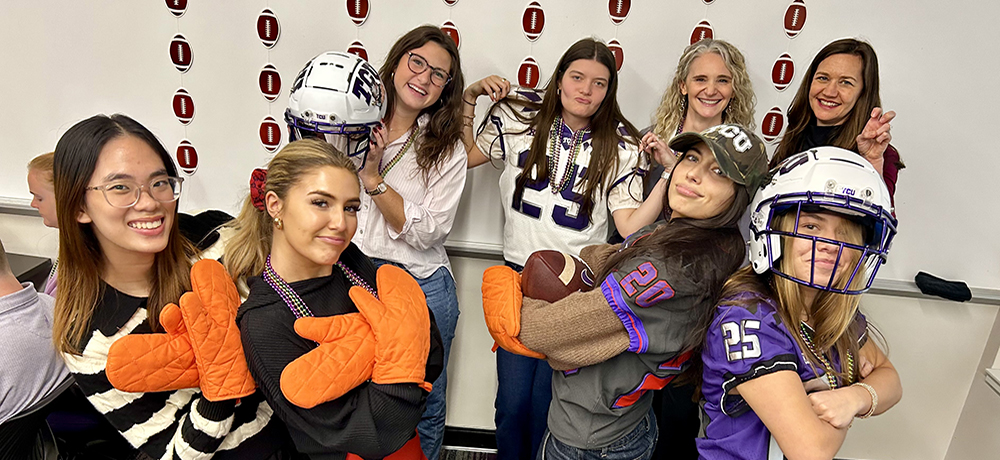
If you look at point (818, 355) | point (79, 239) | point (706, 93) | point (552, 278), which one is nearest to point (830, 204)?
point (818, 355)

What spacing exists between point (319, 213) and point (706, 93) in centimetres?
158

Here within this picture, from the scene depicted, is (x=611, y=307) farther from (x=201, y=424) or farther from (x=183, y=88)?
(x=183, y=88)

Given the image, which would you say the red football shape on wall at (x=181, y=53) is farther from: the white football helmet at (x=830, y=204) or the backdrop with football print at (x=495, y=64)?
the white football helmet at (x=830, y=204)

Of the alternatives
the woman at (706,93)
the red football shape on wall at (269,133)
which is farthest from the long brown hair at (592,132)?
the red football shape on wall at (269,133)

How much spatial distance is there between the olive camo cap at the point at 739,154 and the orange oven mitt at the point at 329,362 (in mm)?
1005

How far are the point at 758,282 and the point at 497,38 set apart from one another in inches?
64.1

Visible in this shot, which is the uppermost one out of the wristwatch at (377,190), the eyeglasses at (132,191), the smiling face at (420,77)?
the smiling face at (420,77)

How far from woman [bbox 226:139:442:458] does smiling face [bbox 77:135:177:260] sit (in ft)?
0.68

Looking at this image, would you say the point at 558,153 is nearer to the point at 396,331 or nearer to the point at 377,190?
the point at 377,190

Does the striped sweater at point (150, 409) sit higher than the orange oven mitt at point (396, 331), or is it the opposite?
the orange oven mitt at point (396, 331)

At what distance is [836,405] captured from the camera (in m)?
1.37

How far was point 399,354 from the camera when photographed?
146 centimetres

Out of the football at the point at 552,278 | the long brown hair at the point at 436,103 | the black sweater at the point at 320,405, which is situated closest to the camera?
the black sweater at the point at 320,405

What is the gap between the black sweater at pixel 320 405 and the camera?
1416 mm
